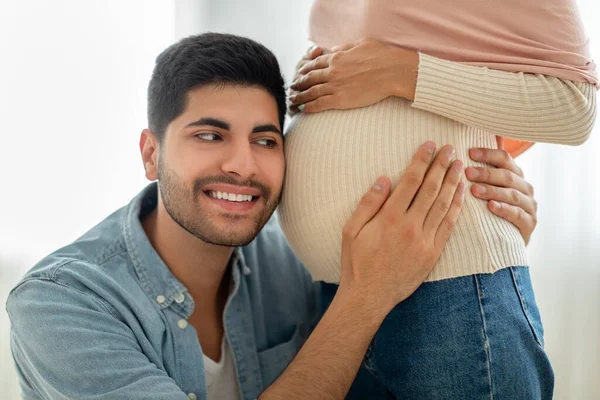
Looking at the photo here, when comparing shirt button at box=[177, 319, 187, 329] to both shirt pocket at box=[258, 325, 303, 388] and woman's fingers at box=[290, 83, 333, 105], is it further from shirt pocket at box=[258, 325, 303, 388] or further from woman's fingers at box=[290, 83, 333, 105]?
woman's fingers at box=[290, 83, 333, 105]

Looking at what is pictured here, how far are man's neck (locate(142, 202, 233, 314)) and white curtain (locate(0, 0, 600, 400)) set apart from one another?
12.8 inches

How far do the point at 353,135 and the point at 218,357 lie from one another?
2.14ft

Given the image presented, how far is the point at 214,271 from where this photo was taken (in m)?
1.38

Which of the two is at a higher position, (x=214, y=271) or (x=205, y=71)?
(x=205, y=71)

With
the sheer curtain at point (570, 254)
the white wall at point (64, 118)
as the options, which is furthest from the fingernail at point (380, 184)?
the sheer curtain at point (570, 254)

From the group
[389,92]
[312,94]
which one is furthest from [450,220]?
[312,94]

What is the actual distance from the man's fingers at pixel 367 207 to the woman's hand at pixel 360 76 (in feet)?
0.50

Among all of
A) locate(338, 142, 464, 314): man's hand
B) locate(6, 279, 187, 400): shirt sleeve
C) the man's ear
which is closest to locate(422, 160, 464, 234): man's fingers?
locate(338, 142, 464, 314): man's hand

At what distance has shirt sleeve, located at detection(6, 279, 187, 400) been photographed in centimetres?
100


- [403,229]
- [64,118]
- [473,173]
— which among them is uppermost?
[64,118]

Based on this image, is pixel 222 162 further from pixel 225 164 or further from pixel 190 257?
pixel 190 257

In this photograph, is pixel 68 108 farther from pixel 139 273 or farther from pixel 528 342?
pixel 528 342

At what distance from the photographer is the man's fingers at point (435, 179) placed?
99cm

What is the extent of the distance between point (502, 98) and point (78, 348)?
0.84 m
